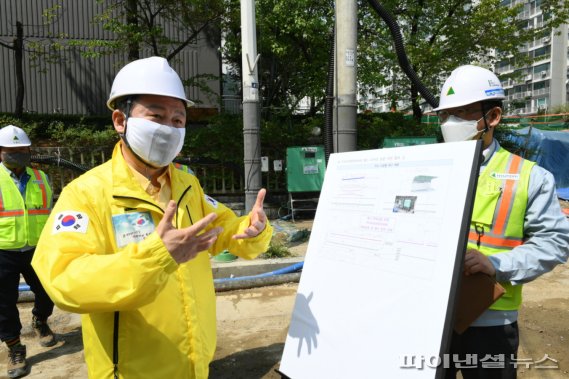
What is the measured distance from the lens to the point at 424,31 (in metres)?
13.8

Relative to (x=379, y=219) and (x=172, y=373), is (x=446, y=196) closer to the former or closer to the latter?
(x=379, y=219)

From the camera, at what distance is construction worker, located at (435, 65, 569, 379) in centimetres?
187

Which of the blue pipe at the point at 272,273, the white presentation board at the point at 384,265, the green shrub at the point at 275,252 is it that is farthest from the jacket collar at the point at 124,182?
the green shrub at the point at 275,252

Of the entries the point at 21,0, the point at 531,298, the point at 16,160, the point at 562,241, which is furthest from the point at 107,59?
the point at 562,241

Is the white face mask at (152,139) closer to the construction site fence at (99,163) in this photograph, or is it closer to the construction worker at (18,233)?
the construction worker at (18,233)

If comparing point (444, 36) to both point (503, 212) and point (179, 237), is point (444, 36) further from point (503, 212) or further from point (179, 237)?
point (179, 237)

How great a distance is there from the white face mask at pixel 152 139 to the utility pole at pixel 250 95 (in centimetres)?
506

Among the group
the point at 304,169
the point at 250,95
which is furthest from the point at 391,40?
the point at 250,95

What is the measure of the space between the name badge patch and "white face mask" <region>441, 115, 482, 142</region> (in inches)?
63.5

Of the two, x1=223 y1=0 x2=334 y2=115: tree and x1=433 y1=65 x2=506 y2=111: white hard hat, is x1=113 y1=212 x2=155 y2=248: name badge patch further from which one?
x1=223 y1=0 x2=334 y2=115: tree

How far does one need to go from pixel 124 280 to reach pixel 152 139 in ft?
2.43

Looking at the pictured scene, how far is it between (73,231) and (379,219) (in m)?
1.31

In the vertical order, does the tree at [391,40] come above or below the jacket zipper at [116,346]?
above

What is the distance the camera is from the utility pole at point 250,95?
6664mm
